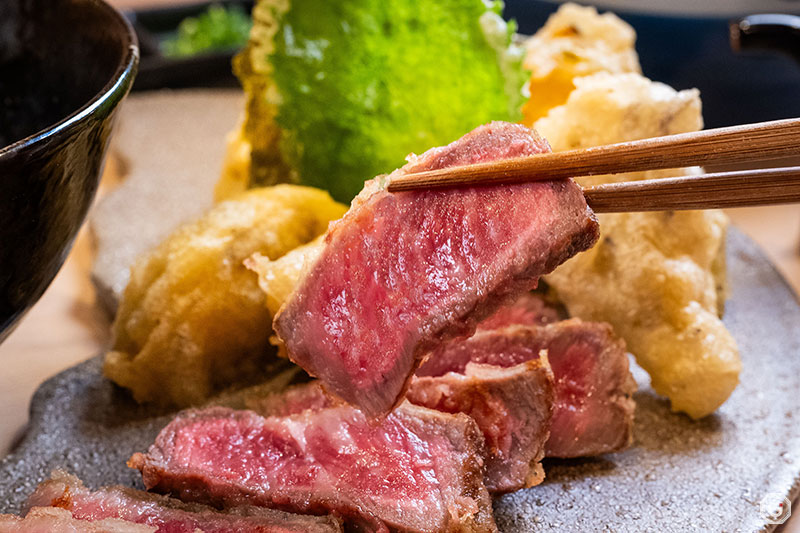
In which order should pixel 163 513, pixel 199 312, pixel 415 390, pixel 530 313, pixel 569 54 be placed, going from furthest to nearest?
pixel 569 54 < pixel 530 313 < pixel 199 312 < pixel 415 390 < pixel 163 513

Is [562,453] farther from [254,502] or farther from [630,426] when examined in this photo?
[254,502]

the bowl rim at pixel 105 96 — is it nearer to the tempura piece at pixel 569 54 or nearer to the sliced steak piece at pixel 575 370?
the sliced steak piece at pixel 575 370

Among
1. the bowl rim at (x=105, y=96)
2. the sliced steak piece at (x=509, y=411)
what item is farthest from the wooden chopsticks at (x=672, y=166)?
the bowl rim at (x=105, y=96)

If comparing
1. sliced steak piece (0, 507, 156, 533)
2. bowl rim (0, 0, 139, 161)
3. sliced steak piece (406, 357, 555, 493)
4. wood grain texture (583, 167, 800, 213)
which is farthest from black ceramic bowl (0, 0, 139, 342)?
wood grain texture (583, 167, 800, 213)

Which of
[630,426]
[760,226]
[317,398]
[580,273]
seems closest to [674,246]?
[580,273]

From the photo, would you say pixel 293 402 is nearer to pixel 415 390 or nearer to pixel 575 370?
pixel 415 390

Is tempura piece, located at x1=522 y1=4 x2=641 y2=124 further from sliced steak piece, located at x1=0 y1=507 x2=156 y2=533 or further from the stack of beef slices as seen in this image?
sliced steak piece, located at x1=0 y1=507 x2=156 y2=533

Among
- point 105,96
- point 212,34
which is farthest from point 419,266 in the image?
point 212,34
